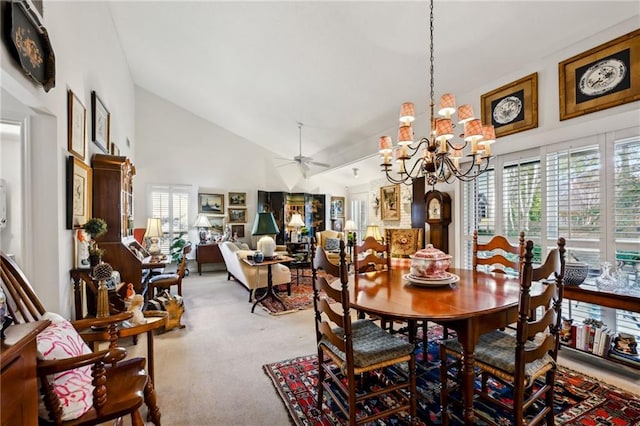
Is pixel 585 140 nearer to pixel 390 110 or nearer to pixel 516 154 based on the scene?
pixel 516 154

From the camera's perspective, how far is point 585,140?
2568 millimetres

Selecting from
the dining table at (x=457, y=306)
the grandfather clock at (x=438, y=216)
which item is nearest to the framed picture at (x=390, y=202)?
the grandfather clock at (x=438, y=216)

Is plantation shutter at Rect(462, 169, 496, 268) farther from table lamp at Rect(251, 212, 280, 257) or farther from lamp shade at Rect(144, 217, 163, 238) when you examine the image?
lamp shade at Rect(144, 217, 163, 238)

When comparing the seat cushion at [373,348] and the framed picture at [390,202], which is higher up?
the framed picture at [390,202]

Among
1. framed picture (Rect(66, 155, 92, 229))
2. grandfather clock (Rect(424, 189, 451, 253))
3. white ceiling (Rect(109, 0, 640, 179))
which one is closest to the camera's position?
framed picture (Rect(66, 155, 92, 229))

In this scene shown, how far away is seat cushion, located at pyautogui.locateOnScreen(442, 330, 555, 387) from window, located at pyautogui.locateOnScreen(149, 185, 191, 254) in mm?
6404

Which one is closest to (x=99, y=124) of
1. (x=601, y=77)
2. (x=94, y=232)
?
(x=94, y=232)

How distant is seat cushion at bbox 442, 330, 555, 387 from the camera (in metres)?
1.48

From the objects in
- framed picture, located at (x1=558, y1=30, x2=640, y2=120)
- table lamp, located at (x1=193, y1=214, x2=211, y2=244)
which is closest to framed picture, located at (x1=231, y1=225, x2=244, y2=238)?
table lamp, located at (x1=193, y1=214, x2=211, y2=244)

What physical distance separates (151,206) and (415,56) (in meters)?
6.08

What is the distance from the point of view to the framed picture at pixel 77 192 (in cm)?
227

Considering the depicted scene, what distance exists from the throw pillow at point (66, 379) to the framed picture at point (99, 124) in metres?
2.56

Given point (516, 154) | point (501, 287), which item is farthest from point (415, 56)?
point (501, 287)

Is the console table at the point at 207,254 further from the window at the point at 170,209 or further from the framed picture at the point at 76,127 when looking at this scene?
the framed picture at the point at 76,127
